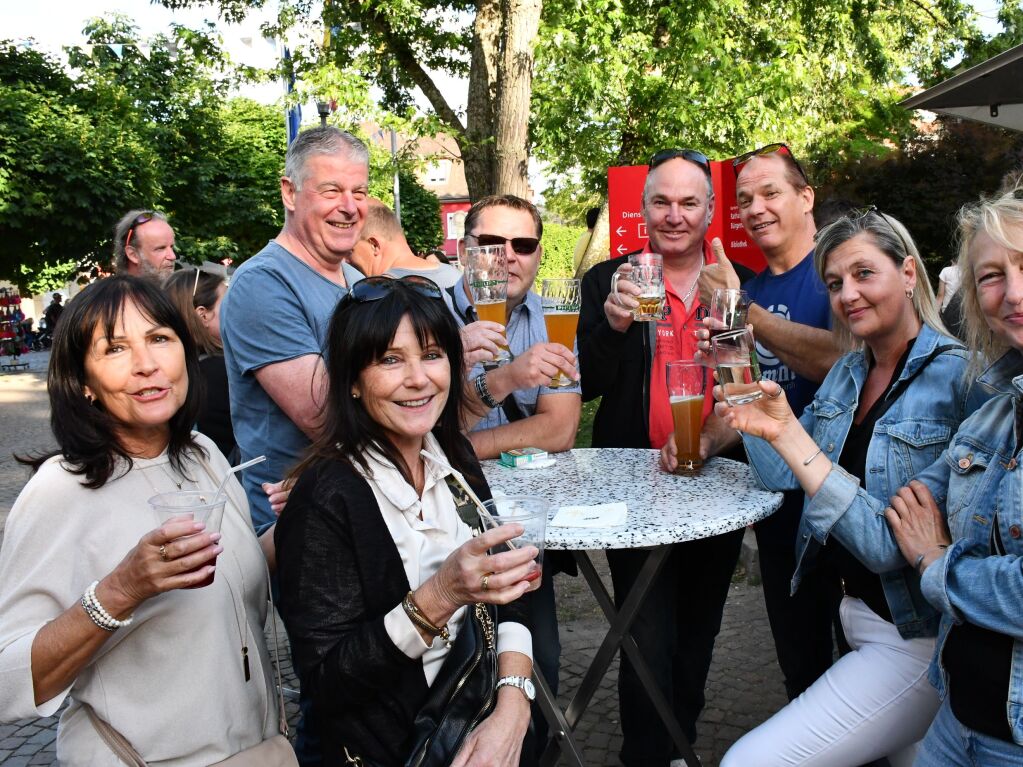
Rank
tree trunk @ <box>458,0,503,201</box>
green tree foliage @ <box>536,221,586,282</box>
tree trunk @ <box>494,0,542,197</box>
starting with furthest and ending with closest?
green tree foliage @ <box>536,221,586,282</box> < tree trunk @ <box>458,0,503,201</box> < tree trunk @ <box>494,0,542,197</box>

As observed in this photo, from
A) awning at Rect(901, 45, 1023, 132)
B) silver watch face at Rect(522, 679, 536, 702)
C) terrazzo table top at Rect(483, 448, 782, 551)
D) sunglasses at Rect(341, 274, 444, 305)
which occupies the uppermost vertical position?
awning at Rect(901, 45, 1023, 132)

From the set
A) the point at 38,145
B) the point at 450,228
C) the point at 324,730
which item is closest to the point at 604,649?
the point at 324,730

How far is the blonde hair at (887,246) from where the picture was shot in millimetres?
2480

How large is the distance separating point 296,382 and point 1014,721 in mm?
1975

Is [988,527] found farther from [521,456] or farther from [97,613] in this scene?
[97,613]

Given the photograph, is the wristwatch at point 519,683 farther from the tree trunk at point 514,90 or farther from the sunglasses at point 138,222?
the tree trunk at point 514,90

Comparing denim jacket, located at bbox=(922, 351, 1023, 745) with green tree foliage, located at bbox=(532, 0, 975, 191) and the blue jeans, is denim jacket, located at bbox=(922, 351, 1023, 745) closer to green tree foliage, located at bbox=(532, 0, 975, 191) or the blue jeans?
the blue jeans

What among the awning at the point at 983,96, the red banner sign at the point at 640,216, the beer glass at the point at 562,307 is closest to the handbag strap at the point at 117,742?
the beer glass at the point at 562,307

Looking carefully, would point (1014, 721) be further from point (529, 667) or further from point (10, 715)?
point (10, 715)

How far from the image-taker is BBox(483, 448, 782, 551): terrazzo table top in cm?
231

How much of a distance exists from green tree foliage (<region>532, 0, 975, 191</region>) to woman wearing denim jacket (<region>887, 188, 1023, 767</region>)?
402 inches

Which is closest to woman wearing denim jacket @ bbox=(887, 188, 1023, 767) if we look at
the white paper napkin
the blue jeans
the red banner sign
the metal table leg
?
the blue jeans

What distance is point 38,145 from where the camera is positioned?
A: 15.8 metres

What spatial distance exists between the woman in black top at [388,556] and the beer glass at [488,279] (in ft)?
1.99
